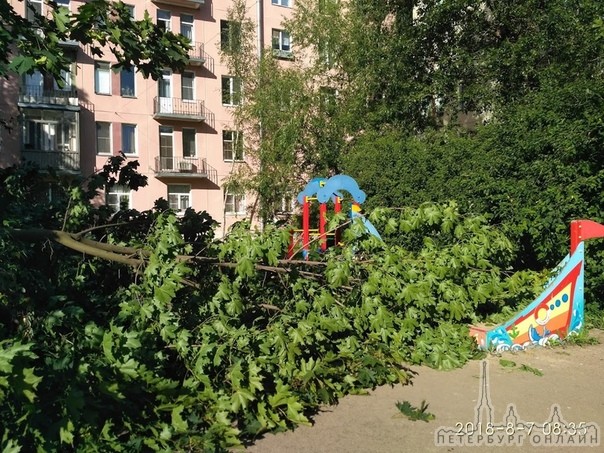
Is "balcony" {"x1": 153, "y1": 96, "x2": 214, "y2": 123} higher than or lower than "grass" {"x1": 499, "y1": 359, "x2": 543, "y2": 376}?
higher

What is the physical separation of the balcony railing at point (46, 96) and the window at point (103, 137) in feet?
5.09

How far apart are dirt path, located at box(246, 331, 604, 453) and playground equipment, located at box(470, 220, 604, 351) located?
16.3 inches

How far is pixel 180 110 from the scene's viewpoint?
28812 mm

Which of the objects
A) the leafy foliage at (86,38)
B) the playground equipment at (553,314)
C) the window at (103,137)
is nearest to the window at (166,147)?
the window at (103,137)

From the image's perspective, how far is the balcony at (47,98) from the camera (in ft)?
85.2

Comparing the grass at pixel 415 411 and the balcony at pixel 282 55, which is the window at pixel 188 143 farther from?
the grass at pixel 415 411

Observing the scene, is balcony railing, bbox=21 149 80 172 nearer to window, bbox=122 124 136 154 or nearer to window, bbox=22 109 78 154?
window, bbox=22 109 78 154

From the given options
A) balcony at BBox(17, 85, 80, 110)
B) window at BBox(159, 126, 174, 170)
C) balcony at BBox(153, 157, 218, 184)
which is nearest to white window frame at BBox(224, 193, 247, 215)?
balcony at BBox(153, 157, 218, 184)

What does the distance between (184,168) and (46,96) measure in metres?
7.16

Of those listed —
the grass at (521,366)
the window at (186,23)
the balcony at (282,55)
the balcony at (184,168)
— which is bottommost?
the grass at (521,366)

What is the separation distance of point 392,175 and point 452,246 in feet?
20.8

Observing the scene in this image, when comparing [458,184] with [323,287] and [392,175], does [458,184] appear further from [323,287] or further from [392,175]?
[323,287]

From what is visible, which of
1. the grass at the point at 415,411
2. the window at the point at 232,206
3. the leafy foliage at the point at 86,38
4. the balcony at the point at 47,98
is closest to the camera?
the grass at the point at 415,411

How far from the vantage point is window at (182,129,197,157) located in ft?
96.8
